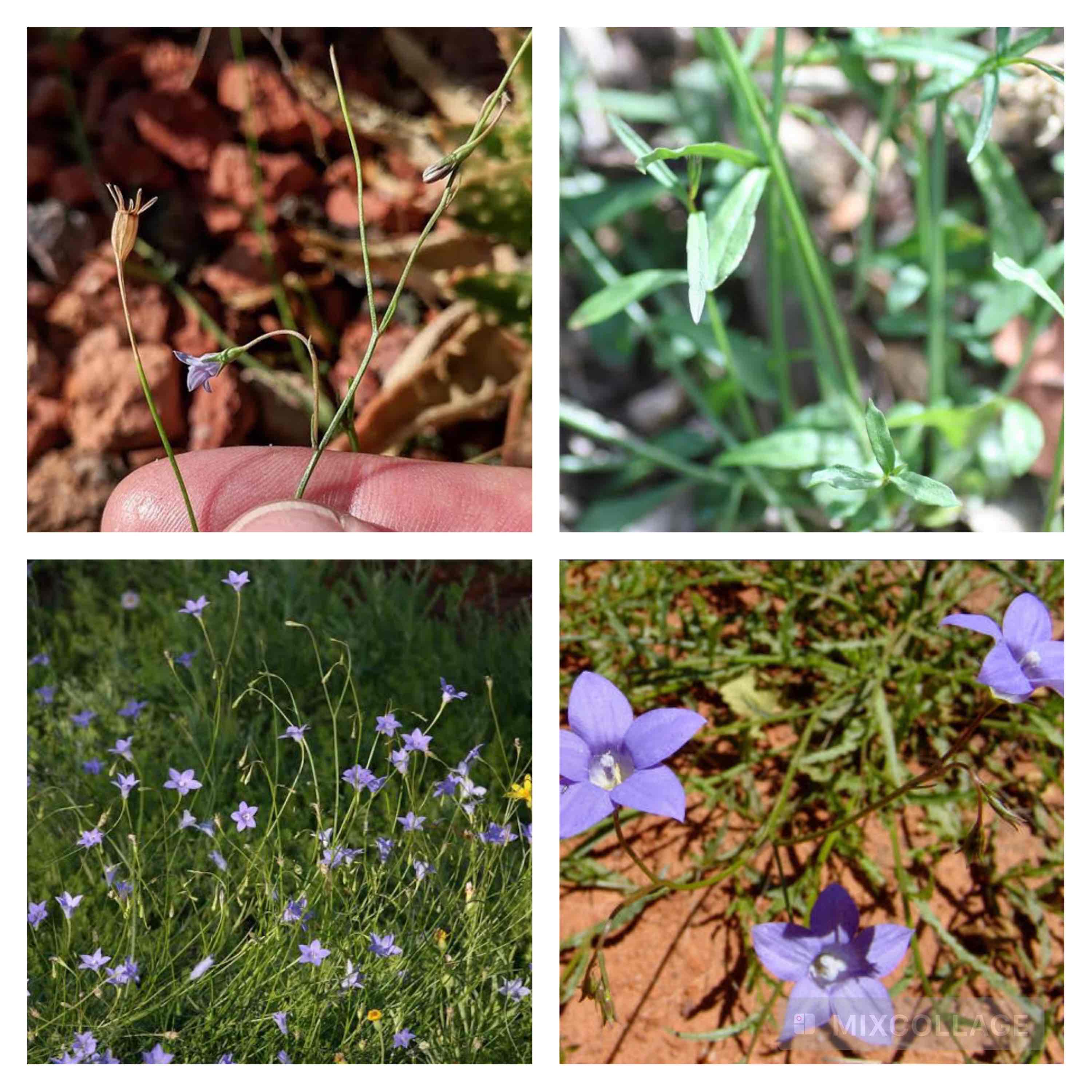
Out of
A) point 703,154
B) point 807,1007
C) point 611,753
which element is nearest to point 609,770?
point 611,753

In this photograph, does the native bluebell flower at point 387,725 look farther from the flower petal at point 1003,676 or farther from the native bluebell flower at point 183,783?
the flower petal at point 1003,676

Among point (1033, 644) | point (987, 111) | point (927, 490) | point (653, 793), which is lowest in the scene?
point (653, 793)

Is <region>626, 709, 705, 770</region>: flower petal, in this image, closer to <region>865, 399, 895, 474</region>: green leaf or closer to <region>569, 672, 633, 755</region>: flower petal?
<region>569, 672, 633, 755</region>: flower petal

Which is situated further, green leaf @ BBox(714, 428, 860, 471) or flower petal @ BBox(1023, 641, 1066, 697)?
green leaf @ BBox(714, 428, 860, 471)

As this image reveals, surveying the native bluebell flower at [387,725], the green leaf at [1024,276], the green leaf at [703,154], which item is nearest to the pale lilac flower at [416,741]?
the native bluebell flower at [387,725]

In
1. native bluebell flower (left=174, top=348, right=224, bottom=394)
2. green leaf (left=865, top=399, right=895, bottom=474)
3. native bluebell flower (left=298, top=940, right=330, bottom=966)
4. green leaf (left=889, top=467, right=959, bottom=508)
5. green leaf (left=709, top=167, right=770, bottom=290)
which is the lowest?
native bluebell flower (left=298, top=940, right=330, bottom=966)

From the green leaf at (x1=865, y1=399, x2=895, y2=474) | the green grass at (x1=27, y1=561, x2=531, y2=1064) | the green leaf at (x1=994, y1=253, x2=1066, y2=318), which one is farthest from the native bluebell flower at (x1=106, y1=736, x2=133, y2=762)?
the green leaf at (x1=994, y1=253, x2=1066, y2=318)

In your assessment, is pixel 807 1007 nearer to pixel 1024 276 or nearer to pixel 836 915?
pixel 836 915
